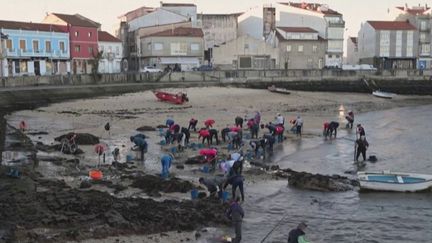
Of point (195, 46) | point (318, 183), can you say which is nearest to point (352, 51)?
point (195, 46)

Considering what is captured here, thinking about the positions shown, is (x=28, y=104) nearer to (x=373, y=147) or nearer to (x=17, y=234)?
(x=373, y=147)

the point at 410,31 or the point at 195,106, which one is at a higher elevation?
the point at 410,31

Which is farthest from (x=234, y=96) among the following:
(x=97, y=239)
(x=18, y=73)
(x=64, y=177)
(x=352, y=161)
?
(x=97, y=239)

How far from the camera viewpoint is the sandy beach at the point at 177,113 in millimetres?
21734

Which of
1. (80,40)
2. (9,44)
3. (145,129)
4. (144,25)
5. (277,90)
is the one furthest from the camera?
(144,25)

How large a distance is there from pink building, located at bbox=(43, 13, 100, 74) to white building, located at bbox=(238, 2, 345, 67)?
81.4 ft

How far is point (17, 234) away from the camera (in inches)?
492

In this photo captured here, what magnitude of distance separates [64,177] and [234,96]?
36.1 m

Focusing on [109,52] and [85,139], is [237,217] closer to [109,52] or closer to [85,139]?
A: [85,139]

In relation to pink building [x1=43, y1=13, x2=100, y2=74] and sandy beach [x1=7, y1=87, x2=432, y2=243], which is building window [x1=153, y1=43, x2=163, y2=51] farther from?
sandy beach [x1=7, y1=87, x2=432, y2=243]

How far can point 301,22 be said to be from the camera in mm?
86062

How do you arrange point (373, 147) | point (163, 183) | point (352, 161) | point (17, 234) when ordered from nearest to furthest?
point (17, 234)
point (163, 183)
point (352, 161)
point (373, 147)

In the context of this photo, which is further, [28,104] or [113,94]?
[113,94]

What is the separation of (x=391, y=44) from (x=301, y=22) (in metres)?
14.4
